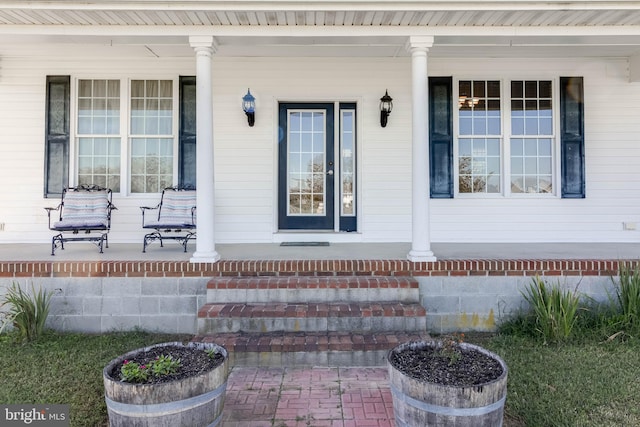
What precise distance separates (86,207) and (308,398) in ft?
12.5

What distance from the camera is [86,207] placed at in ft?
16.8

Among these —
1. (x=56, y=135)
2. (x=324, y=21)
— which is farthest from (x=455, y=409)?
(x=56, y=135)

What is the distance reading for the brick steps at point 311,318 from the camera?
3273 mm

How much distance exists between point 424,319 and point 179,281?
2252mm

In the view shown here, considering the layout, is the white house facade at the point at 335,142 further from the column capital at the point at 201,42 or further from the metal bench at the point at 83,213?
the column capital at the point at 201,42

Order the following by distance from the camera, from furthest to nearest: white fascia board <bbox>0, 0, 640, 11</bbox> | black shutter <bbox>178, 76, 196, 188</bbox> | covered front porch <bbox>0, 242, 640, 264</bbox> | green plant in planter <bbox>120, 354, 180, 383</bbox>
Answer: black shutter <bbox>178, 76, 196, 188</bbox>, covered front porch <bbox>0, 242, 640, 264</bbox>, white fascia board <bbox>0, 0, 640, 11</bbox>, green plant in planter <bbox>120, 354, 180, 383</bbox>

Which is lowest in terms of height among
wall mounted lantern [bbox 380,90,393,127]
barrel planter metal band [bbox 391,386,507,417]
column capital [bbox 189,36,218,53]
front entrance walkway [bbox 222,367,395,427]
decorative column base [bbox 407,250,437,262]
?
front entrance walkway [bbox 222,367,395,427]

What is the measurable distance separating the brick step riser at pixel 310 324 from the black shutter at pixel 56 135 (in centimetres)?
345

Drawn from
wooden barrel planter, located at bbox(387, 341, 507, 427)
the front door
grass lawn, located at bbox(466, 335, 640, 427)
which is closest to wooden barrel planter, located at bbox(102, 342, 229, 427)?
wooden barrel planter, located at bbox(387, 341, 507, 427)

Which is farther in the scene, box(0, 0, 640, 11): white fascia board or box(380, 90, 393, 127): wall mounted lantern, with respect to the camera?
box(380, 90, 393, 127): wall mounted lantern

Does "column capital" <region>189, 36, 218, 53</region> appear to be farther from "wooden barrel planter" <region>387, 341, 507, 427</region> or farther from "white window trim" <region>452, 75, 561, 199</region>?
"wooden barrel planter" <region>387, 341, 507, 427</region>

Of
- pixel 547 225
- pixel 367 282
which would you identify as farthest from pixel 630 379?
pixel 547 225

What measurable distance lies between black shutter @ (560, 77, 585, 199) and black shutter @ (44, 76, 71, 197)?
6.52 metres

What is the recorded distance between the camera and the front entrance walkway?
250 centimetres
